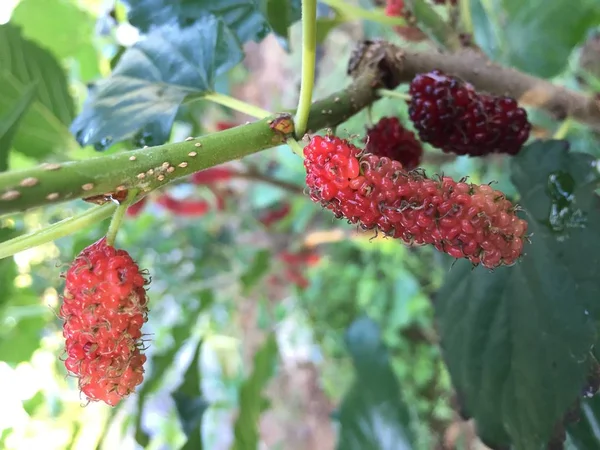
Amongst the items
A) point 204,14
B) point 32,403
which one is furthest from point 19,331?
point 204,14

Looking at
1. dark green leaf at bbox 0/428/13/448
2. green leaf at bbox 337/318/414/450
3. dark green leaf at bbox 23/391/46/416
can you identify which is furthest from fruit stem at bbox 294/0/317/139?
dark green leaf at bbox 23/391/46/416

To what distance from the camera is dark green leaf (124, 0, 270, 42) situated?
24.2 inches

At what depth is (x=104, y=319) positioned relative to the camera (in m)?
0.34

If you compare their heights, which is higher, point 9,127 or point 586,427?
point 9,127

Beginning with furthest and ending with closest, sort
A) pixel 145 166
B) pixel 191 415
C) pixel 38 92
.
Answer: pixel 38 92, pixel 191 415, pixel 145 166

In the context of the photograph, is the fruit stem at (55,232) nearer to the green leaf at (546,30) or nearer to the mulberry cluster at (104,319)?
the mulberry cluster at (104,319)

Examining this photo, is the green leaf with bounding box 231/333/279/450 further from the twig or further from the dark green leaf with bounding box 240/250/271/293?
the twig

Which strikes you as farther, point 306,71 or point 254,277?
point 254,277

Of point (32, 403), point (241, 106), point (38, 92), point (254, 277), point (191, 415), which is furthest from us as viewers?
point (254, 277)

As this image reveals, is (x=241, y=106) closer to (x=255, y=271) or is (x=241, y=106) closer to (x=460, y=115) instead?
(x=460, y=115)

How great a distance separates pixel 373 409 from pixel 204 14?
630mm

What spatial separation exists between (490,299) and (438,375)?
1357 millimetres

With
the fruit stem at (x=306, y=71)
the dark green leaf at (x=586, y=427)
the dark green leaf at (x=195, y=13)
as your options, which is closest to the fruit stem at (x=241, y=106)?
the fruit stem at (x=306, y=71)

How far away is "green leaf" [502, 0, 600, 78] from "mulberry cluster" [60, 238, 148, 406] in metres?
0.70
